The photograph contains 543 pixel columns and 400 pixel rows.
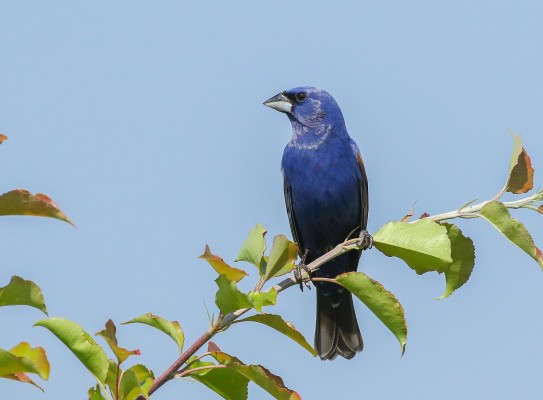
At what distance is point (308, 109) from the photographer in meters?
9.17

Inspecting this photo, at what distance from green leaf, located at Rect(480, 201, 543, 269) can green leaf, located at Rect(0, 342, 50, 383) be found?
2018 mm

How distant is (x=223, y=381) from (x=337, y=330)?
5.03 m

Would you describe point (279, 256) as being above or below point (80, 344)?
above

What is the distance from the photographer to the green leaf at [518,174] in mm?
4141

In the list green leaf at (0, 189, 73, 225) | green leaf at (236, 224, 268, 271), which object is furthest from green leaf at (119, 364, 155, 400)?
green leaf at (236, 224, 268, 271)

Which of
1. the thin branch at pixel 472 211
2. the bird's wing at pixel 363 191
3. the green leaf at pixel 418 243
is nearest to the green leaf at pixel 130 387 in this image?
the green leaf at pixel 418 243

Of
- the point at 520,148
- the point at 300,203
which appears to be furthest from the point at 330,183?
the point at 520,148

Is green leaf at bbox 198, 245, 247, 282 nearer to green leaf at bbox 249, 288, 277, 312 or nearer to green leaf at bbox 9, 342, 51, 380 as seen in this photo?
green leaf at bbox 249, 288, 277, 312

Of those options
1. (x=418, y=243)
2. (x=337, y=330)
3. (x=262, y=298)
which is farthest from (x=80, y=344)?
(x=337, y=330)

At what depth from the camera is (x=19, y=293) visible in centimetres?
296

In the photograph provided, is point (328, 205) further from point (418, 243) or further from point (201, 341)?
point (201, 341)

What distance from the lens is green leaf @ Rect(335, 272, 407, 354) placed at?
12.0 ft

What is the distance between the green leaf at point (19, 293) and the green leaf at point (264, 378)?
86cm

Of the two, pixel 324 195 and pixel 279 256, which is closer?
pixel 279 256
